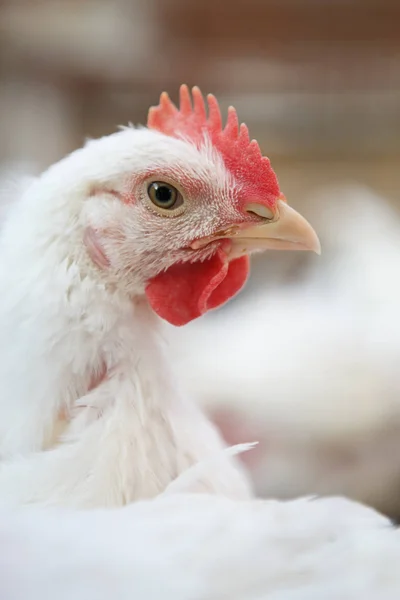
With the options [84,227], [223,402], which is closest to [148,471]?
[84,227]

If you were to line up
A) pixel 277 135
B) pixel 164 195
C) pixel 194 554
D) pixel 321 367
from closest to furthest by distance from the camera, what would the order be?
pixel 194 554
pixel 164 195
pixel 277 135
pixel 321 367

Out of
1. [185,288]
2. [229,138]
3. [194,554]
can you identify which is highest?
[229,138]

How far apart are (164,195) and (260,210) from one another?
84mm

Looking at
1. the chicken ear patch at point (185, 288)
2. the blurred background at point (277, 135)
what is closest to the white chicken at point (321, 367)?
the blurred background at point (277, 135)

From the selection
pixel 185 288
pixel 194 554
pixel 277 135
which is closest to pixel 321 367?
pixel 277 135

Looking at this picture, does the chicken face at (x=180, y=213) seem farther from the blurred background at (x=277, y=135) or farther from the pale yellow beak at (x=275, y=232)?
the blurred background at (x=277, y=135)

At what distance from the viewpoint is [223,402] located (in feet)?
2.99

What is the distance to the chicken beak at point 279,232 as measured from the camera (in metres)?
0.54

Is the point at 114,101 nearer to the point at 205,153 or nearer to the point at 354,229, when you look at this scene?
the point at 205,153

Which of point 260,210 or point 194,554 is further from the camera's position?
point 260,210

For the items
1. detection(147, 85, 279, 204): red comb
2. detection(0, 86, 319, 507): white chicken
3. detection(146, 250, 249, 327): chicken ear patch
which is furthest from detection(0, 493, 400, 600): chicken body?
detection(147, 85, 279, 204): red comb

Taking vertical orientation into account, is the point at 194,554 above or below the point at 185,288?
below

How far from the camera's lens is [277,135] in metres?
0.80

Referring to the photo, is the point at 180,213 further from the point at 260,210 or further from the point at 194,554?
the point at 194,554
